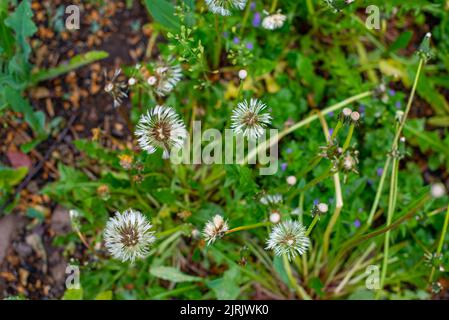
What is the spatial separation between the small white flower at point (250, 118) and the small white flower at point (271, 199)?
0.95ft

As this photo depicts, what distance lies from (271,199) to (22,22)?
115cm

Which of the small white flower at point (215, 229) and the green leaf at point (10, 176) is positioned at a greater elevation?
the green leaf at point (10, 176)

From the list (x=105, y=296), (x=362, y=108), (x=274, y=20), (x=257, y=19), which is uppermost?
(x=257, y=19)

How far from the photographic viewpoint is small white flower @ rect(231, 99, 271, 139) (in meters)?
1.31

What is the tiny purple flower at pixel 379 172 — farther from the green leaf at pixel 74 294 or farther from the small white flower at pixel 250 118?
the green leaf at pixel 74 294

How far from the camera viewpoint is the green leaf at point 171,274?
1790mm

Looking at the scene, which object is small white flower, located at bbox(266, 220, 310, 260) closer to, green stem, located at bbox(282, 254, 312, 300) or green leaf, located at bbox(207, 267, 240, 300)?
green stem, located at bbox(282, 254, 312, 300)

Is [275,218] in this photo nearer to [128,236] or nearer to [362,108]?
[128,236]

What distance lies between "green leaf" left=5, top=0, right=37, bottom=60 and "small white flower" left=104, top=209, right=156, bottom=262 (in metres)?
0.96

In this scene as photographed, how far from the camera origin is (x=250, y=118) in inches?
51.9

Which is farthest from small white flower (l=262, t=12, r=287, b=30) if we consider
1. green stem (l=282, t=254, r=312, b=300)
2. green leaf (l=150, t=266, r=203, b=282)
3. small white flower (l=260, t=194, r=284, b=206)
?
green leaf (l=150, t=266, r=203, b=282)

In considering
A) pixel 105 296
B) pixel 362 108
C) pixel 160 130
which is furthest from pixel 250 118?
pixel 105 296

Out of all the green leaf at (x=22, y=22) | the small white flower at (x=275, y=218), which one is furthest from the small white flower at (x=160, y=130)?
the green leaf at (x=22, y=22)

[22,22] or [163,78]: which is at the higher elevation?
[22,22]
